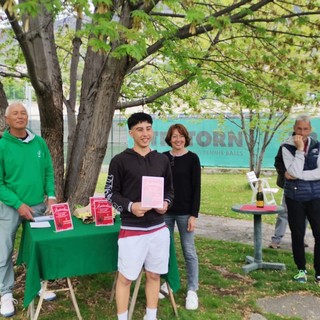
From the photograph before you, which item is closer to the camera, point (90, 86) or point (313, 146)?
point (313, 146)

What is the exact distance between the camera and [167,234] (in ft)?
11.6

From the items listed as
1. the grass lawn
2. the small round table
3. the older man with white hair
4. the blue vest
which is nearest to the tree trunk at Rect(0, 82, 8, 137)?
the older man with white hair

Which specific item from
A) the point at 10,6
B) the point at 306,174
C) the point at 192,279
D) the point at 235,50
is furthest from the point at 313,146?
the point at 10,6

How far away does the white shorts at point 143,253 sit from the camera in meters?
3.38

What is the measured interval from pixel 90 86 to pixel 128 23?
149 centimetres

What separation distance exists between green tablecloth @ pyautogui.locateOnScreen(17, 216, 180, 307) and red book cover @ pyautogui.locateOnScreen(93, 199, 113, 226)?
73 mm

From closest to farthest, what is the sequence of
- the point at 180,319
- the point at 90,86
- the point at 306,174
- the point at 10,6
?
1. the point at 10,6
2. the point at 180,319
3. the point at 306,174
4. the point at 90,86

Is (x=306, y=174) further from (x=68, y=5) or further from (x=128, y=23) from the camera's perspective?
(x=68, y=5)

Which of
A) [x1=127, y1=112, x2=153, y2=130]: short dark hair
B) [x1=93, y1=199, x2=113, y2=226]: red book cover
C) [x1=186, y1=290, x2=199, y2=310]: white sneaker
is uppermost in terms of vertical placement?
[x1=127, y1=112, x2=153, y2=130]: short dark hair

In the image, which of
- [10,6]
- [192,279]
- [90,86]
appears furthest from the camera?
[90,86]

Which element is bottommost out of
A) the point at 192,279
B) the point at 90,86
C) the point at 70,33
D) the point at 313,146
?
the point at 192,279

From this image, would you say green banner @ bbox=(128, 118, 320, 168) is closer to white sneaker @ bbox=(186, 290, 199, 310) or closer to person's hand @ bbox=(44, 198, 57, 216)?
person's hand @ bbox=(44, 198, 57, 216)

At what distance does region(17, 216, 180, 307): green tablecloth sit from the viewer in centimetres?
347

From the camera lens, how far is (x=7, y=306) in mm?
4023
